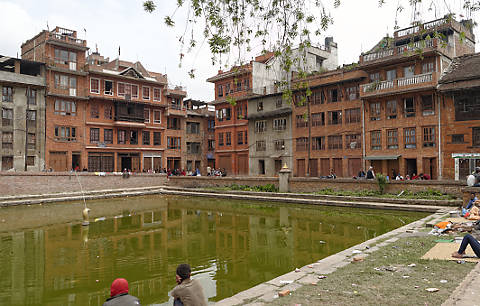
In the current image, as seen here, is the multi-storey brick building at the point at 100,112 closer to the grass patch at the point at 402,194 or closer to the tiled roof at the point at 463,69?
the grass patch at the point at 402,194

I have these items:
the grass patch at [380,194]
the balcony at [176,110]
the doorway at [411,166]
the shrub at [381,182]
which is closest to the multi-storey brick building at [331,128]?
the doorway at [411,166]

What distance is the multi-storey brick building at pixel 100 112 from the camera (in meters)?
38.2

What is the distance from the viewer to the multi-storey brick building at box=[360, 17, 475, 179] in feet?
97.0

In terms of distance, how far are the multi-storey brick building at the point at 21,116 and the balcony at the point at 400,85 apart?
107 ft

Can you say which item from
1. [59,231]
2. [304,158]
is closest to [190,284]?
[59,231]

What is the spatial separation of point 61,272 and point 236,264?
4957 millimetres

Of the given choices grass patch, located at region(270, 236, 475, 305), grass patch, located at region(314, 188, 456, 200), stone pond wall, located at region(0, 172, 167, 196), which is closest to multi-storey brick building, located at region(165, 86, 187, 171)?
stone pond wall, located at region(0, 172, 167, 196)

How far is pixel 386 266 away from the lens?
7.72 m

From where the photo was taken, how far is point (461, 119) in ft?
92.4

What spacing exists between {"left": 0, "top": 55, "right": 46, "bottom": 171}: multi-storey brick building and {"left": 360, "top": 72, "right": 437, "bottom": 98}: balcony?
3272 centimetres

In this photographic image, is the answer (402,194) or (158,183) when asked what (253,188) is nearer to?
(402,194)

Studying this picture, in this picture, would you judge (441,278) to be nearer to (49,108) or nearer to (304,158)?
(304,158)

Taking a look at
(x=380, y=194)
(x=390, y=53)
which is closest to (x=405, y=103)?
(x=390, y=53)

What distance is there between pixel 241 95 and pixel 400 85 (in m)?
20.1
